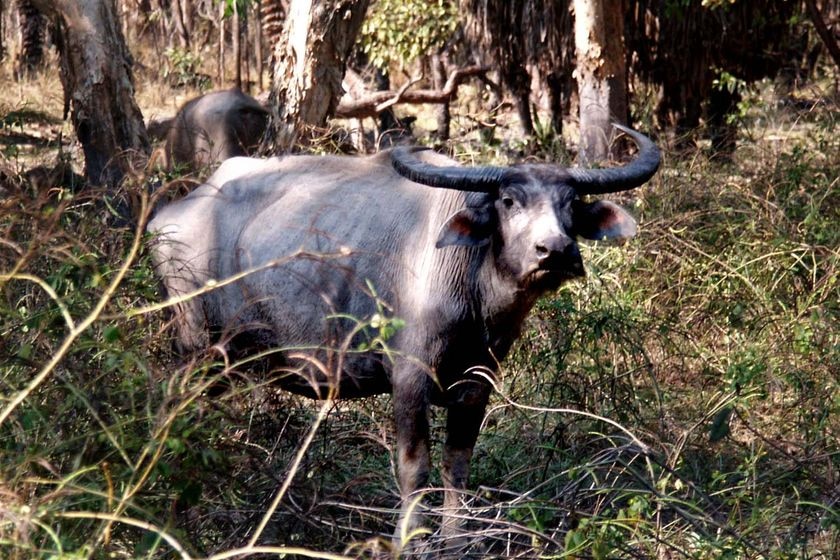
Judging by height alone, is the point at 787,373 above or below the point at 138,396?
below

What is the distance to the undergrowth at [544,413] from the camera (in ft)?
12.8

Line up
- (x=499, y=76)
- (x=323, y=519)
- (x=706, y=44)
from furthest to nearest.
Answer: (x=499, y=76)
(x=706, y=44)
(x=323, y=519)

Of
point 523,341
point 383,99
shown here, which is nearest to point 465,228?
point 523,341

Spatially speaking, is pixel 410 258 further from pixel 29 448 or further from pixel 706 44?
pixel 706 44

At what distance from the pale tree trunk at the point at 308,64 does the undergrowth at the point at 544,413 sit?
7.29 ft

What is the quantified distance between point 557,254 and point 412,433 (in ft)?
3.57

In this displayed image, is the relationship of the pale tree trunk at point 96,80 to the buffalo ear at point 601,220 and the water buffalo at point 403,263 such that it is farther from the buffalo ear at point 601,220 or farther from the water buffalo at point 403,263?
the buffalo ear at point 601,220

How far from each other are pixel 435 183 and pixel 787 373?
7.53 ft

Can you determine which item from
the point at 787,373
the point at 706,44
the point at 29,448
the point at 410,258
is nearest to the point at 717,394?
the point at 787,373

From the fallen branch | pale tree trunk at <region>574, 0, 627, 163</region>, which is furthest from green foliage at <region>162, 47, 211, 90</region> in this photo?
pale tree trunk at <region>574, 0, 627, 163</region>

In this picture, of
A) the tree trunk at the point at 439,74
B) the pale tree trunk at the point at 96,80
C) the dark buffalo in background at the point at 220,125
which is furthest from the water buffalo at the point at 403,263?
the tree trunk at the point at 439,74

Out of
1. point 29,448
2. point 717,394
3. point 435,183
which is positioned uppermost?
point 435,183

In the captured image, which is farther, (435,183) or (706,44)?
(706,44)

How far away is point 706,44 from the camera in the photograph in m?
12.4
